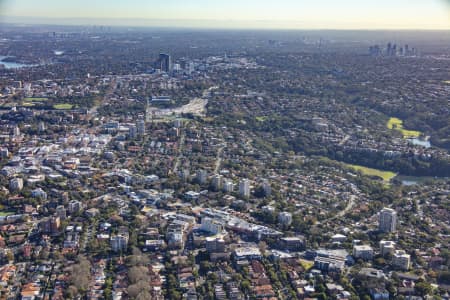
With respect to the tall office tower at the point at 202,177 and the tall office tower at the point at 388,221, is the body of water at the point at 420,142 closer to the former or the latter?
the tall office tower at the point at 388,221

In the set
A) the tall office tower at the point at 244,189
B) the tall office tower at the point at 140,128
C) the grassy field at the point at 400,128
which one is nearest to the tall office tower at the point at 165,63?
the tall office tower at the point at 140,128

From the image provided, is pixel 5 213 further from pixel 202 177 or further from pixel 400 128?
pixel 400 128

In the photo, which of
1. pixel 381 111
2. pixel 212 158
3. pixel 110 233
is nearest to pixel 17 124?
pixel 212 158

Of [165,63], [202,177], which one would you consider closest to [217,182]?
[202,177]

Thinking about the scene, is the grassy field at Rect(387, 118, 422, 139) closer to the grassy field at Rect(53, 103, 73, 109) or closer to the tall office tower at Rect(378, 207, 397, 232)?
the tall office tower at Rect(378, 207, 397, 232)

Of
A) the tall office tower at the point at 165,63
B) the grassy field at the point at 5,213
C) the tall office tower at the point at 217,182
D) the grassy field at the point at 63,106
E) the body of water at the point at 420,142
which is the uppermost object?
the tall office tower at the point at 165,63

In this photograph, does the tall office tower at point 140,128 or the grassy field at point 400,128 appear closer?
the tall office tower at point 140,128

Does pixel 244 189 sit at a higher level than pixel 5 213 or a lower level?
higher
